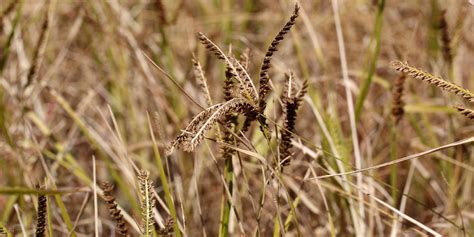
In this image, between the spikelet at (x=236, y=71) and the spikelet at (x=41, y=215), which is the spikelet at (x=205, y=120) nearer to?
the spikelet at (x=236, y=71)

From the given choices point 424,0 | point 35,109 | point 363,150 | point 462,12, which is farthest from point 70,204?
point 424,0

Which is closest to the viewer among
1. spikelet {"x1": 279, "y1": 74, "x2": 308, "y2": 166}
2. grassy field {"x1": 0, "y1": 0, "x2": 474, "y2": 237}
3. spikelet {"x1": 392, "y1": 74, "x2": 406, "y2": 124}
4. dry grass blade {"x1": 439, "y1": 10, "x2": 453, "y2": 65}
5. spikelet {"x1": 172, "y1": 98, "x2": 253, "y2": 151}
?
spikelet {"x1": 172, "y1": 98, "x2": 253, "y2": 151}

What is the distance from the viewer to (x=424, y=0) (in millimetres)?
2242

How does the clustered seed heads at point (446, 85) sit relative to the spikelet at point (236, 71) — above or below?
below

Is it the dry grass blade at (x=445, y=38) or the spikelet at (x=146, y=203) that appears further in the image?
the dry grass blade at (x=445, y=38)

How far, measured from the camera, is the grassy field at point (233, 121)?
3.16 feet

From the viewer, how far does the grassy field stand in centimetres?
96

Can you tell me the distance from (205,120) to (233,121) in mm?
155

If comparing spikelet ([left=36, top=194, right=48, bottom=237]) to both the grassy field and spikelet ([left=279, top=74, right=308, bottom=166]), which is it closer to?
the grassy field

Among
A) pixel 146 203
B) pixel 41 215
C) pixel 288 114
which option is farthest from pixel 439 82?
pixel 41 215

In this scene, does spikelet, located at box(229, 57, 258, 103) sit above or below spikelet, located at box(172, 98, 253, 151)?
above

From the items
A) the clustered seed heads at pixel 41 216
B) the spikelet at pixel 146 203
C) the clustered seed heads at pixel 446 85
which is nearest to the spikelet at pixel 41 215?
the clustered seed heads at pixel 41 216

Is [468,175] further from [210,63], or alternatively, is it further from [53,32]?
[53,32]

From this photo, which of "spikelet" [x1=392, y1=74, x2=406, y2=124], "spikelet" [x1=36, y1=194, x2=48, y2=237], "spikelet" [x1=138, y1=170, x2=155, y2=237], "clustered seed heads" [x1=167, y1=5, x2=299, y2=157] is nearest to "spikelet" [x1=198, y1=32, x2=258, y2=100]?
"clustered seed heads" [x1=167, y1=5, x2=299, y2=157]
